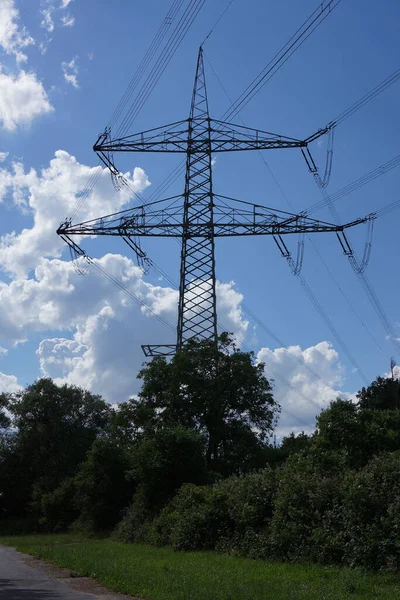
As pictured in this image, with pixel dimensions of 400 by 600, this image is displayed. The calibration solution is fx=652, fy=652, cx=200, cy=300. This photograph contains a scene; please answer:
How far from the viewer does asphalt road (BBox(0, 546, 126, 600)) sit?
13120mm

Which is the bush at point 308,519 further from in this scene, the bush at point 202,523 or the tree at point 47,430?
the tree at point 47,430

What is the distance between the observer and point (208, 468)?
1651 inches

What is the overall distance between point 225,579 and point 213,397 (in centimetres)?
2978

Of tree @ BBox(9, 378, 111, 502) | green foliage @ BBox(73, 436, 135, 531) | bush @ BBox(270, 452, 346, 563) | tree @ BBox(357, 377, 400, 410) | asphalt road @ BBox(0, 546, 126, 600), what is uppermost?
tree @ BBox(357, 377, 400, 410)

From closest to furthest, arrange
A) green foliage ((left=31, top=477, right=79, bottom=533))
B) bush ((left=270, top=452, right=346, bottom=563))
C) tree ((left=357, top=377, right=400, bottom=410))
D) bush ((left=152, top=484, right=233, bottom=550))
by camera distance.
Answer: bush ((left=270, top=452, right=346, bottom=563))
bush ((left=152, top=484, right=233, bottom=550))
green foliage ((left=31, top=477, right=79, bottom=533))
tree ((left=357, top=377, right=400, bottom=410))

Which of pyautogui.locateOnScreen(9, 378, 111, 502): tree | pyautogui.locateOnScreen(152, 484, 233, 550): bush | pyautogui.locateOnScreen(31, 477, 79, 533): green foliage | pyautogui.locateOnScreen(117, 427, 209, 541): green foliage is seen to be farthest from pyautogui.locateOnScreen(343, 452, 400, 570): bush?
pyautogui.locateOnScreen(9, 378, 111, 502): tree

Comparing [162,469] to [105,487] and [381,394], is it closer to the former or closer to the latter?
[105,487]

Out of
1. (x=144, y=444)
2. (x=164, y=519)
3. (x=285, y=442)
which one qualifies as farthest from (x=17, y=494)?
(x=164, y=519)

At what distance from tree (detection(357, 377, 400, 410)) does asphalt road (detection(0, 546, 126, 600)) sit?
4765 cm

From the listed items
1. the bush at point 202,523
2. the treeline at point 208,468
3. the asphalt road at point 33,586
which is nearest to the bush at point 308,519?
the treeline at point 208,468

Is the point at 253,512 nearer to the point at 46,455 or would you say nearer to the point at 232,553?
the point at 232,553

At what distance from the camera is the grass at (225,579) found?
12281 millimetres

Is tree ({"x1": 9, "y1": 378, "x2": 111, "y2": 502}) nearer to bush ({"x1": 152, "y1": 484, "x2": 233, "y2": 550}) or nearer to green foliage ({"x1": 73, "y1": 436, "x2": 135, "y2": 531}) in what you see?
green foliage ({"x1": 73, "y1": 436, "x2": 135, "y2": 531})

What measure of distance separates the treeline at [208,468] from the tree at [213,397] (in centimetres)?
8
